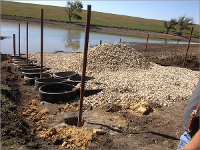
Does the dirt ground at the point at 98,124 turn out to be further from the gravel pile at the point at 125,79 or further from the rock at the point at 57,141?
the gravel pile at the point at 125,79

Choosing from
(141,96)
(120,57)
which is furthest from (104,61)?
(141,96)

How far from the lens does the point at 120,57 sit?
394 inches

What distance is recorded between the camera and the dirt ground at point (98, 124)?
3.70 metres

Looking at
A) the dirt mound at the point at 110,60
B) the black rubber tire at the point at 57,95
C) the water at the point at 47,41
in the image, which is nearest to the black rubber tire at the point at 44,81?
the black rubber tire at the point at 57,95

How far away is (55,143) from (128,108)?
2.45 m

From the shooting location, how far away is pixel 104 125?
14.8ft

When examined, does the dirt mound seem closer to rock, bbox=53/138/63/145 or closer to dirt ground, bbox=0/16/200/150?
dirt ground, bbox=0/16/200/150

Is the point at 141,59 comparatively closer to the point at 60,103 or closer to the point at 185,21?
the point at 60,103

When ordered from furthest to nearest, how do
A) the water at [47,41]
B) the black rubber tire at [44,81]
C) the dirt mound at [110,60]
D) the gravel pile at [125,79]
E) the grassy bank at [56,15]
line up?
the grassy bank at [56,15]
the water at [47,41]
the dirt mound at [110,60]
the black rubber tire at [44,81]
the gravel pile at [125,79]

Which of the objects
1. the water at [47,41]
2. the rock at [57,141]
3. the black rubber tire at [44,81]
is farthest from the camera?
the water at [47,41]

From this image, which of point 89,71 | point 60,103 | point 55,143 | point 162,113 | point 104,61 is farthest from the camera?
point 104,61

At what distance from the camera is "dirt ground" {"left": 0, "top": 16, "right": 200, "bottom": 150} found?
3699 mm

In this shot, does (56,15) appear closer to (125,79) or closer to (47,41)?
(47,41)

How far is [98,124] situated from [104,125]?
0.14m
